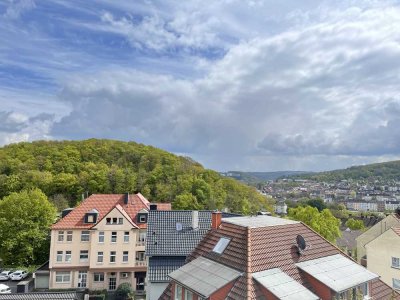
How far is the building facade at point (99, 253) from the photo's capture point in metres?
37.7

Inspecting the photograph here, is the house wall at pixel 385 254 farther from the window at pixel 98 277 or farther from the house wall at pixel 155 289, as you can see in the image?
the window at pixel 98 277

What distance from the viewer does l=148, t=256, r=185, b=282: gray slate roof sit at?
24.7 meters

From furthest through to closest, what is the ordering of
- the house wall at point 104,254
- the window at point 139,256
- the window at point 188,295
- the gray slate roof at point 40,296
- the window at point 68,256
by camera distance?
the window at point 139,256, the window at point 68,256, the house wall at point 104,254, the gray slate roof at point 40,296, the window at point 188,295

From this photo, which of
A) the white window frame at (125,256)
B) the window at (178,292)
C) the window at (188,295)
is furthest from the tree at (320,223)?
the window at (188,295)

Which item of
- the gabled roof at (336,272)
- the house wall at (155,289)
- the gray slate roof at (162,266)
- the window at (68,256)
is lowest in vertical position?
the window at (68,256)

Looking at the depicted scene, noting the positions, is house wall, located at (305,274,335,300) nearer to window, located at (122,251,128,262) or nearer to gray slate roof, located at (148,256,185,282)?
gray slate roof, located at (148,256,185,282)

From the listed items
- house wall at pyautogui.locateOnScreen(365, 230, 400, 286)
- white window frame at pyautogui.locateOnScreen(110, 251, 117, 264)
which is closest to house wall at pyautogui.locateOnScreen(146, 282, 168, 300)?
white window frame at pyautogui.locateOnScreen(110, 251, 117, 264)

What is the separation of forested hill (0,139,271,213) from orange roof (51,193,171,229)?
2919 centimetres

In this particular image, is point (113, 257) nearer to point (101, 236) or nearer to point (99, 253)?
point (99, 253)

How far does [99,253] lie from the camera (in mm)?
37812

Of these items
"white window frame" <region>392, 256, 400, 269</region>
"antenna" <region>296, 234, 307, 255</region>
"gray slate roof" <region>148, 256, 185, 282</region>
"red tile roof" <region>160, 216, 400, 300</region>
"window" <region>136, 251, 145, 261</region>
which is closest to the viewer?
"red tile roof" <region>160, 216, 400, 300</region>

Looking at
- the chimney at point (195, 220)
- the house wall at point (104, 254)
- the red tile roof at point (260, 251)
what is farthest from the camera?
the house wall at point (104, 254)

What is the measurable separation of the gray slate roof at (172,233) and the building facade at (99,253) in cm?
1083

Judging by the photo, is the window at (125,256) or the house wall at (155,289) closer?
the house wall at (155,289)
